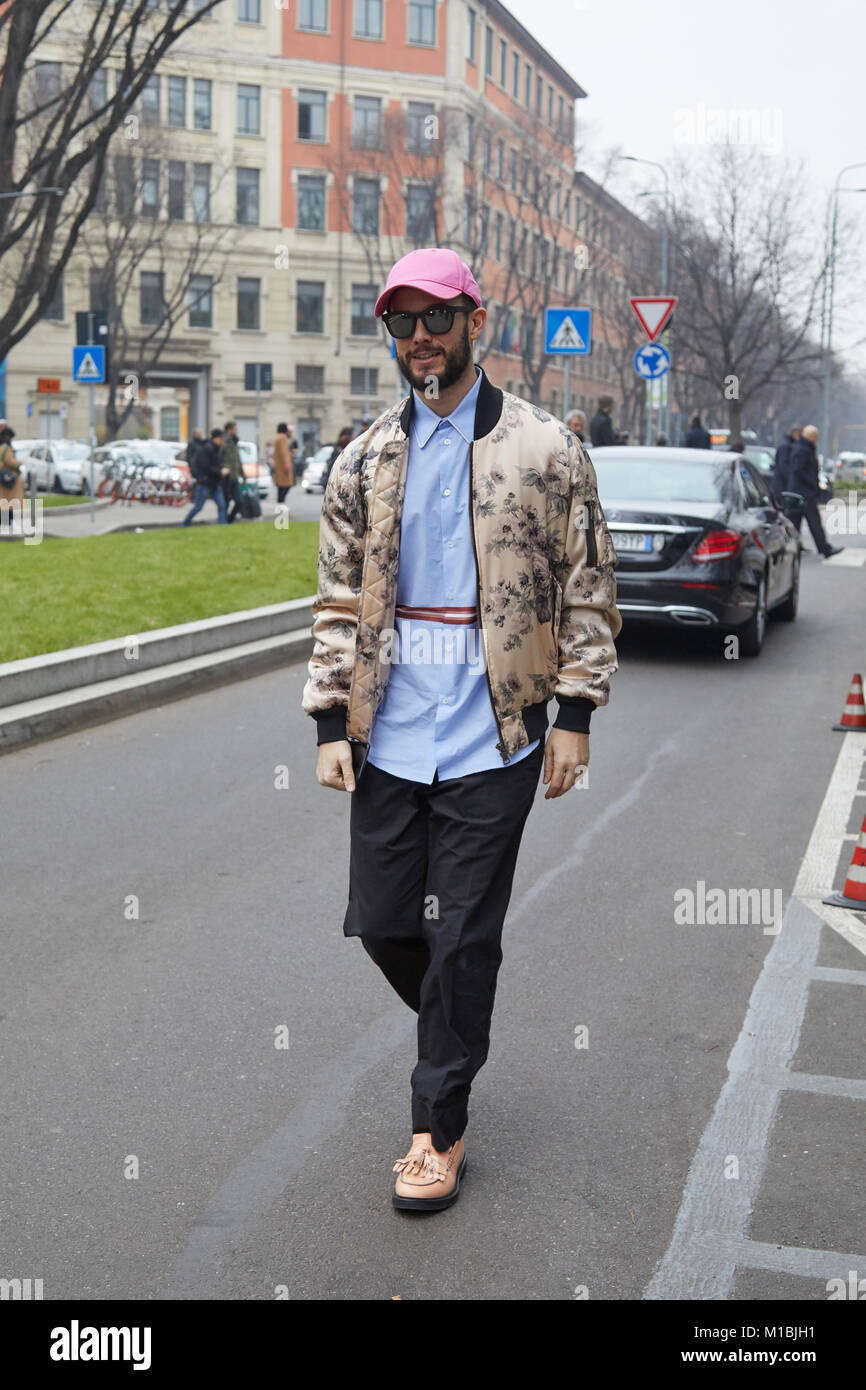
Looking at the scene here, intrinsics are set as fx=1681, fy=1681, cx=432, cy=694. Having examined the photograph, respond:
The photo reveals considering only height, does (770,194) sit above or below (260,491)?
above

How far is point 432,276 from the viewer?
3457 mm

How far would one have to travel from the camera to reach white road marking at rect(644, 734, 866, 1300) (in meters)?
3.33

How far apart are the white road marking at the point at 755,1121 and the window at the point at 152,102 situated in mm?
50568

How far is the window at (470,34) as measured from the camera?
66.2 m

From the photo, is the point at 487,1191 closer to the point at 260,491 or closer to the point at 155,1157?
the point at 155,1157

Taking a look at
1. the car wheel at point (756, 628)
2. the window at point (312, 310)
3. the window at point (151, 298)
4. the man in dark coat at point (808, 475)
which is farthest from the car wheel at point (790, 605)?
the window at point (312, 310)

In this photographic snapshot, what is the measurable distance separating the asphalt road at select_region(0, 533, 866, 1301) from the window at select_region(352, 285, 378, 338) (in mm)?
59502

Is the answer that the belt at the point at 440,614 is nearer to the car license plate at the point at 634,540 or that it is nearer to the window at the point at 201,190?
the car license plate at the point at 634,540

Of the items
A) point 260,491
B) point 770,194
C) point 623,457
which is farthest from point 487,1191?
point 770,194

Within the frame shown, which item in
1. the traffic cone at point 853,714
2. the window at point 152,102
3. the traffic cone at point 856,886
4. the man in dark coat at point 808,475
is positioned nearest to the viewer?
the traffic cone at point 856,886

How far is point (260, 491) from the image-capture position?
40344mm
